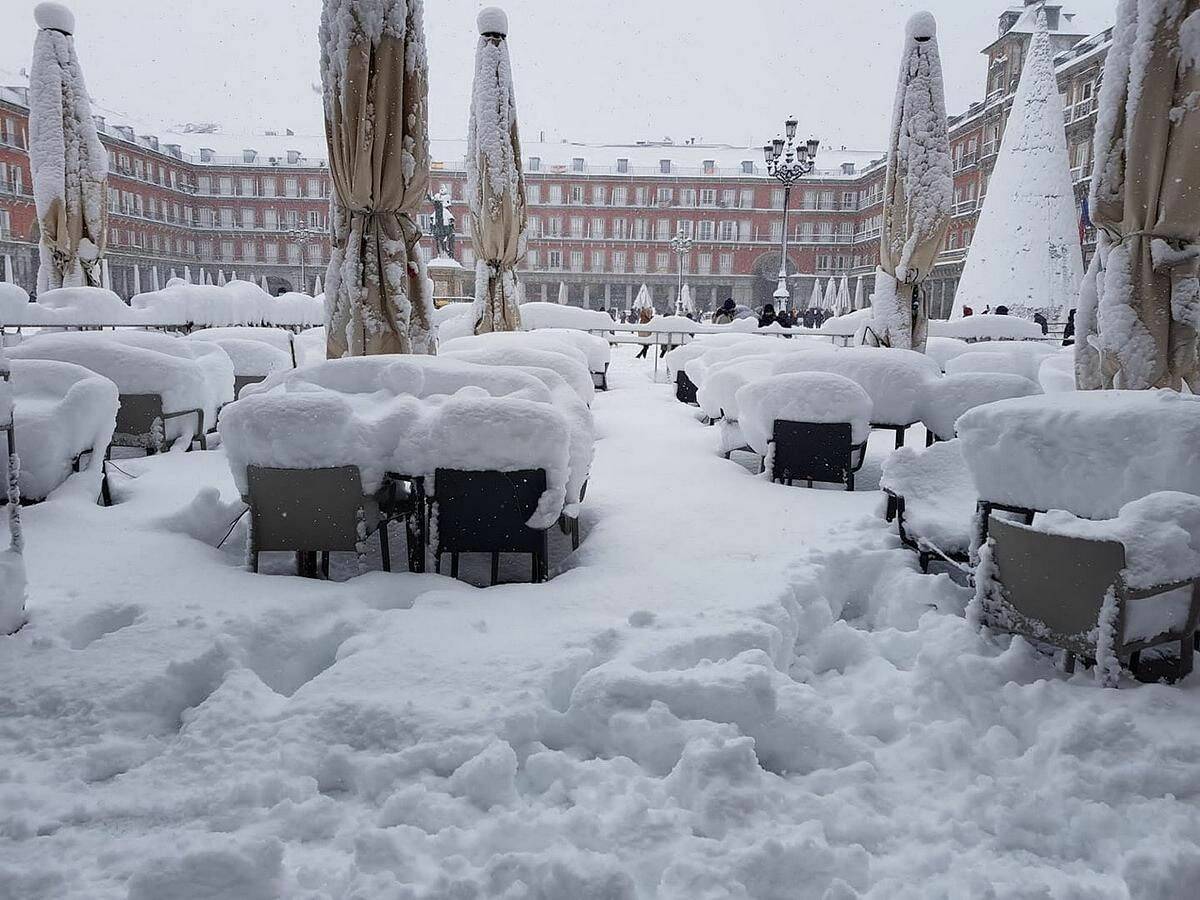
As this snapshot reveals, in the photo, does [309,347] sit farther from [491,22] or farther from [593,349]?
[491,22]

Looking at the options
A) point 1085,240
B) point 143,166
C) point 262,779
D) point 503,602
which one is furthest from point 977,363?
point 143,166

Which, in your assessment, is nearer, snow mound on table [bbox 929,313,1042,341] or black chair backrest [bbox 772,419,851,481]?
black chair backrest [bbox 772,419,851,481]

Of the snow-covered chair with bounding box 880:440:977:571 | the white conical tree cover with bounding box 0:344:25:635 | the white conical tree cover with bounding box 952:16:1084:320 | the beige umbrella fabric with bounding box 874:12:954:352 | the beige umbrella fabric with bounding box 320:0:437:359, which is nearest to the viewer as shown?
the white conical tree cover with bounding box 0:344:25:635

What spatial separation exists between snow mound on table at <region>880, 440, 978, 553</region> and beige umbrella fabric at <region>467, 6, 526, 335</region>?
561cm

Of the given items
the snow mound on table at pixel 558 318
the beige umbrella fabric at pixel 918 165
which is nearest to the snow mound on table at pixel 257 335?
the snow mound on table at pixel 558 318

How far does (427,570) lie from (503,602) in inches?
21.2

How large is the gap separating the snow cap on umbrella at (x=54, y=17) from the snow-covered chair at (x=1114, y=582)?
1048cm

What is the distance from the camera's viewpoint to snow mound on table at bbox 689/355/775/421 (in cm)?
600

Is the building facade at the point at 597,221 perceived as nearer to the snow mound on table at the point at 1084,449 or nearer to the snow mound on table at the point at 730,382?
the snow mound on table at the point at 730,382

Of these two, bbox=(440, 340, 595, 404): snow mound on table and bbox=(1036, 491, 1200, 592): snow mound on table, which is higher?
bbox=(440, 340, 595, 404): snow mound on table

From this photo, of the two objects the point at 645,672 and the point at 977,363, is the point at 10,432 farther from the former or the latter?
the point at 977,363

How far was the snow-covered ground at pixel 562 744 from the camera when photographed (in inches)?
67.4

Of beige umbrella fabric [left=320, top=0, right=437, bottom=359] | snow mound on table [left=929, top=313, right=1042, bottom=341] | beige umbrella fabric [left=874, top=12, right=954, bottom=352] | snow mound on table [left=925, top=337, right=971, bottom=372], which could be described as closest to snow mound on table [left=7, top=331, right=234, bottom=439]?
beige umbrella fabric [left=320, top=0, right=437, bottom=359]

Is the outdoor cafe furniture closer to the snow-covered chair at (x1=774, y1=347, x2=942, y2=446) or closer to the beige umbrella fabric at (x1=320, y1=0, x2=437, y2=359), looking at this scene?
the snow-covered chair at (x1=774, y1=347, x2=942, y2=446)
